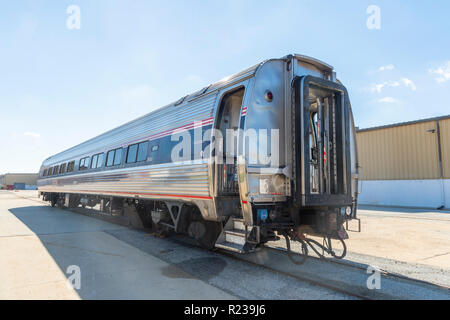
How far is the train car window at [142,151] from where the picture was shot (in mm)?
8211

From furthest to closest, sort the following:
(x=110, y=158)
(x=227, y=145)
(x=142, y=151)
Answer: (x=110, y=158), (x=142, y=151), (x=227, y=145)

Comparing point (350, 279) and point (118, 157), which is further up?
point (118, 157)

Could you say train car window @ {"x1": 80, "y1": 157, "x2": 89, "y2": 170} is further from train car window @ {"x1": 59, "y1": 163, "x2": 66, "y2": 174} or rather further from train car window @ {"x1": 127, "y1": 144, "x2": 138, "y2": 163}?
train car window @ {"x1": 127, "y1": 144, "x2": 138, "y2": 163}

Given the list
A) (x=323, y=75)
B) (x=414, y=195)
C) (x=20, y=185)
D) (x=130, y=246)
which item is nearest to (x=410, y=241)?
(x=323, y=75)

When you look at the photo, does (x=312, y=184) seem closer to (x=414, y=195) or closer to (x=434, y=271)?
(x=434, y=271)

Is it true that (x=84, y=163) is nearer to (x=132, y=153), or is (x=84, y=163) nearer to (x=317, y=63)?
(x=132, y=153)

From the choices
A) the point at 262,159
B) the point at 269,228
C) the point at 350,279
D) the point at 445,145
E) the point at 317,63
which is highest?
the point at 445,145

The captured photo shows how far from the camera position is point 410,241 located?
7902 mm

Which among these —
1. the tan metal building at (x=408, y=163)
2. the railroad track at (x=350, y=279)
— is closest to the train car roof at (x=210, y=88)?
the railroad track at (x=350, y=279)

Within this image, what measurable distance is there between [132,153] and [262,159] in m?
5.23

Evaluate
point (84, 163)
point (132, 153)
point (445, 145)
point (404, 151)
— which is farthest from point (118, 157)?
point (445, 145)

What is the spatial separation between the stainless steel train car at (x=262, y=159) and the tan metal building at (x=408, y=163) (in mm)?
17574

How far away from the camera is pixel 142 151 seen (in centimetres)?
841
